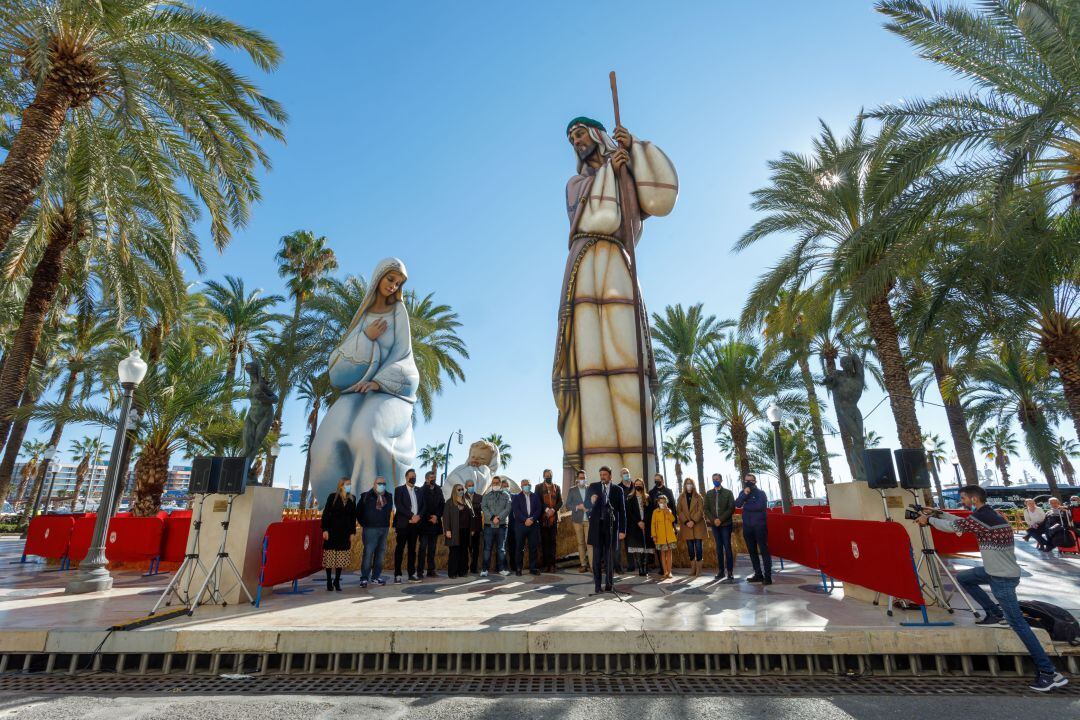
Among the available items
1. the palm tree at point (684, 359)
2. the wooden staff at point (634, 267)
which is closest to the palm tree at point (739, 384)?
the palm tree at point (684, 359)

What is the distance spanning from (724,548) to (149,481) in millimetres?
16379

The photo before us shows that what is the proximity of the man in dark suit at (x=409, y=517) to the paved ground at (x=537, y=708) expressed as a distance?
4.25 metres

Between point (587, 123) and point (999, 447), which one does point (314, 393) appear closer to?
point (587, 123)

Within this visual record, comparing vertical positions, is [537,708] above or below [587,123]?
below

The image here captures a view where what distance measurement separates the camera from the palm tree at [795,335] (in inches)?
601

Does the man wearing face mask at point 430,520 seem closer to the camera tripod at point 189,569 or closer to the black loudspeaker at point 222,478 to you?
the black loudspeaker at point 222,478

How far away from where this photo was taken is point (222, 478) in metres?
6.56

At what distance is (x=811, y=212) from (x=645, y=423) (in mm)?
7974

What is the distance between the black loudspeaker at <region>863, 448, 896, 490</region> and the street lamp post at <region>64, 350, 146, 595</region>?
382 inches

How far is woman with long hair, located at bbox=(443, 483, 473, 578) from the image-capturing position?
877 cm

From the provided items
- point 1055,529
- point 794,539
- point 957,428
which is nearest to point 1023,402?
point 957,428

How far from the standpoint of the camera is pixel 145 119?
31.3 ft

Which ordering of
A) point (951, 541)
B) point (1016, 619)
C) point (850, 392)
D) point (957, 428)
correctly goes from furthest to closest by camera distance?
point (957, 428) < point (951, 541) < point (850, 392) < point (1016, 619)

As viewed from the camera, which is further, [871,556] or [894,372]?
[894,372]
